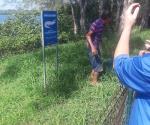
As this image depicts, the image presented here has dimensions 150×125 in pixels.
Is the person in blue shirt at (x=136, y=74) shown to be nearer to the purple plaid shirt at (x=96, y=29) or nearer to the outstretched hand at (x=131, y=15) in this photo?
the outstretched hand at (x=131, y=15)

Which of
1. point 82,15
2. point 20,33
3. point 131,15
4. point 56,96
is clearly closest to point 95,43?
point 56,96

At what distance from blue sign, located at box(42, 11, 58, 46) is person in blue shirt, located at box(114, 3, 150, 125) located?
679 centimetres

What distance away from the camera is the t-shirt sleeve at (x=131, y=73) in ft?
8.08

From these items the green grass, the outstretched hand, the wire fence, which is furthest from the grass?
the outstretched hand

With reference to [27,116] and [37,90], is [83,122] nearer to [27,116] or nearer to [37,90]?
[27,116]

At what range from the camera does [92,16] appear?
105 feet

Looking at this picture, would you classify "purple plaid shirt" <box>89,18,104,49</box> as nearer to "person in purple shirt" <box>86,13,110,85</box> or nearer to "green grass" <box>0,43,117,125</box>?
"person in purple shirt" <box>86,13,110,85</box>

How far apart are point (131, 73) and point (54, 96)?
6.37 m

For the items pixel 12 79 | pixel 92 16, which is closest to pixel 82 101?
pixel 12 79

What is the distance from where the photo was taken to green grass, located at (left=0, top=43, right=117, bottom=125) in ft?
24.4

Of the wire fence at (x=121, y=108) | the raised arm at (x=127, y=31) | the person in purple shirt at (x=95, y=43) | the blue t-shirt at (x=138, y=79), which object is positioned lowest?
the person in purple shirt at (x=95, y=43)

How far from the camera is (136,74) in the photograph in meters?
2.46

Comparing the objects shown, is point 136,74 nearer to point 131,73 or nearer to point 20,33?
point 131,73

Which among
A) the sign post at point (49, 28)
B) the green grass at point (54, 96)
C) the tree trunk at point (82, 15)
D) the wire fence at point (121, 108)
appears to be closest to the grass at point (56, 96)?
the green grass at point (54, 96)
